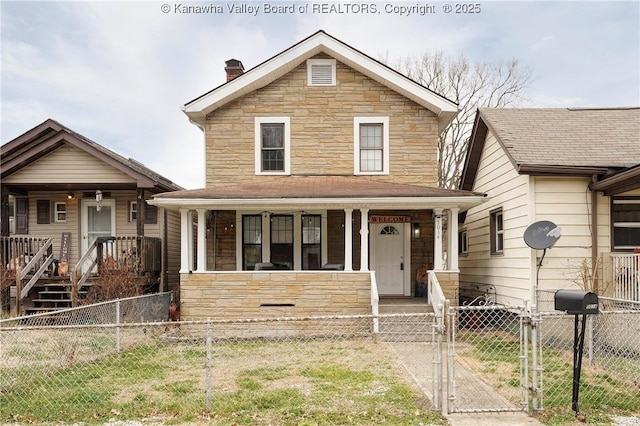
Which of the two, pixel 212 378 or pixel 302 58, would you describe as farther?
pixel 302 58

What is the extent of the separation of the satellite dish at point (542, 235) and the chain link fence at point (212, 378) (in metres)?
2.81

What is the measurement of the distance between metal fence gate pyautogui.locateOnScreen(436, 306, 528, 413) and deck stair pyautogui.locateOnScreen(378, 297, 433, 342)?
0.75m

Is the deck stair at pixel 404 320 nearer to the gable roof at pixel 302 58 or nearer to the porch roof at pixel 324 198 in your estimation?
the porch roof at pixel 324 198

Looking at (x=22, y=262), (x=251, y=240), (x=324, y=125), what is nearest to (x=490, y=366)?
(x=251, y=240)

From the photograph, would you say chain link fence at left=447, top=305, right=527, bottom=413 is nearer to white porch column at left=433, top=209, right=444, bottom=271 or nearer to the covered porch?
white porch column at left=433, top=209, right=444, bottom=271

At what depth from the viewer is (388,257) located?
13.0 meters

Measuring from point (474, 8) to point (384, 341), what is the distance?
32.8 ft

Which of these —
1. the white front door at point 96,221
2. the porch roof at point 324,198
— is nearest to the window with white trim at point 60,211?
the white front door at point 96,221

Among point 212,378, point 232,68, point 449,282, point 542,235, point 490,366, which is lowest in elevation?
point 490,366

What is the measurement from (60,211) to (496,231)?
12.9 metres

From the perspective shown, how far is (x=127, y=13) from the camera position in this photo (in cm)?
Result: 1422

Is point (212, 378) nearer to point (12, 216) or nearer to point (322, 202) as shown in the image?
point (322, 202)

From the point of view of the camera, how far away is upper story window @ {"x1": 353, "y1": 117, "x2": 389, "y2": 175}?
1295 centimetres

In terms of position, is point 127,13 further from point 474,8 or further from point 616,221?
point 616,221
